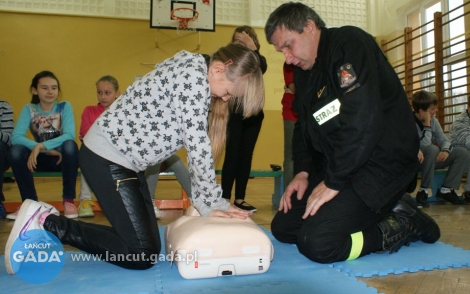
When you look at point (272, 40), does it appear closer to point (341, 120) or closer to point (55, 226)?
point (341, 120)

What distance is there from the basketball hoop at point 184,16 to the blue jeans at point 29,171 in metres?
3.60

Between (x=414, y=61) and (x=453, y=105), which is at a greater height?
(x=414, y=61)

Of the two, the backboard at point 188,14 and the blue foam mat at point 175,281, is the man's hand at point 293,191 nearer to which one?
the blue foam mat at point 175,281

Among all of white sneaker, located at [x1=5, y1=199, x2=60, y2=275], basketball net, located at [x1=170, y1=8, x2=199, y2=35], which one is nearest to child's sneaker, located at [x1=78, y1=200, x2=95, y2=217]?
white sneaker, located at [x1=5, y1=199, x2=60, y2=275]

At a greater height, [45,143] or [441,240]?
[45,143]

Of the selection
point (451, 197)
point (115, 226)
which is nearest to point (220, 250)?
point (115, 226)

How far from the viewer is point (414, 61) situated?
21.8 ft

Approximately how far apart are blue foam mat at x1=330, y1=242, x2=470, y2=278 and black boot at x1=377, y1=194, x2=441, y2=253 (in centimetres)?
5

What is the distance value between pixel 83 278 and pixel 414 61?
644 centimetres

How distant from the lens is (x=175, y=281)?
145cm

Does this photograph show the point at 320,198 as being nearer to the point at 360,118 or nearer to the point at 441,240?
the point at 360,118

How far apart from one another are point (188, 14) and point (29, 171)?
3.91 m

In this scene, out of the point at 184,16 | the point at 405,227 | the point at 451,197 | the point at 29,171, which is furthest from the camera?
the point at 184,16

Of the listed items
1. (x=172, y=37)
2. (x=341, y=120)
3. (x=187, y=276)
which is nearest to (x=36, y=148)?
(x=187, y=276)
